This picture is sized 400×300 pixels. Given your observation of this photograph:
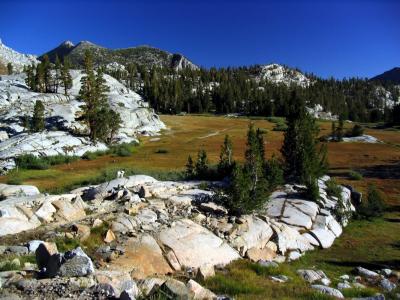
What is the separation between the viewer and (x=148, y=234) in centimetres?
1584

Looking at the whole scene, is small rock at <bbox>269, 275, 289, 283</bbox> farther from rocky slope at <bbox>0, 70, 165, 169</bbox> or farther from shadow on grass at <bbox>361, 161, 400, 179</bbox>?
rocky slope at <bbox>0, 70, 165, 169</bbox>

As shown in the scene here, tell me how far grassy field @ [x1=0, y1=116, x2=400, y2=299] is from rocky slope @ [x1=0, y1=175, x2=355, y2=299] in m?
1.26

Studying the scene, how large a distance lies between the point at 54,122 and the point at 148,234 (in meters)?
70.3

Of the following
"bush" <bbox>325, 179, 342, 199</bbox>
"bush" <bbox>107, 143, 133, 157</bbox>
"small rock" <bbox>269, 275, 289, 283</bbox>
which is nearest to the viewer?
"small rock" <bbox>269, 275, 289, 283</bbox>

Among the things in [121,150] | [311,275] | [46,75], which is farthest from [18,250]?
[46,75]

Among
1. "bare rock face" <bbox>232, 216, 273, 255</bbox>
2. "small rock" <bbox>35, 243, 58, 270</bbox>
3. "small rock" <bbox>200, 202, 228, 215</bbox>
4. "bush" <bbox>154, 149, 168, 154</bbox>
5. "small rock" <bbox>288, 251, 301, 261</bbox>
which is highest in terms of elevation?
"small rock" <bbox>35, 243, 58, 270</bbox>

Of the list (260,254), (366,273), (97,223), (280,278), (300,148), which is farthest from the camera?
(300,148)

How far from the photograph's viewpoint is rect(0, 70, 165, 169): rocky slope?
64.6m

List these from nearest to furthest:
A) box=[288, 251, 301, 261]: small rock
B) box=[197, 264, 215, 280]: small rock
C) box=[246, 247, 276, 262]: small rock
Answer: box=[197, 264, 215, 280]: small rock → box=[246, 247, 276, 262]: small rock → box=[288, 251, 301, 261]: small rock

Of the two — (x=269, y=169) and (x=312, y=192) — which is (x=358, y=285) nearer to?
(x=312, y=192)

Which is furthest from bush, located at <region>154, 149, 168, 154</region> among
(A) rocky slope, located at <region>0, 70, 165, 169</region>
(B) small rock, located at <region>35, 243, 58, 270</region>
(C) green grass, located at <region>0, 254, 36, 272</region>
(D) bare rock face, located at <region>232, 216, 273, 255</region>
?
(B) small rock, located at <region>35, 243, 58, 270</region>

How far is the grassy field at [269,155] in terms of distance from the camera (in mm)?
12680

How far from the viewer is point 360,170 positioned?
4744cm

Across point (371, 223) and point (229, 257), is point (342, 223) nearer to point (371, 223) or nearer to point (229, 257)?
point (371, 223)
